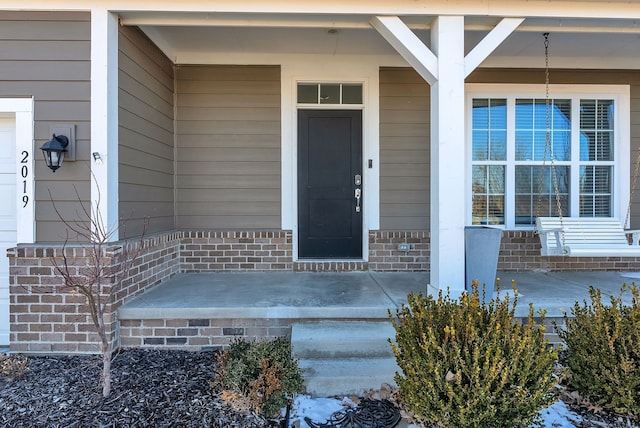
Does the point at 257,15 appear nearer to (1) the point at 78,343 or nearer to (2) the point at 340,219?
(2) the point at 340,219

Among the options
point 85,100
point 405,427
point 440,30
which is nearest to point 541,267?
point 440,30

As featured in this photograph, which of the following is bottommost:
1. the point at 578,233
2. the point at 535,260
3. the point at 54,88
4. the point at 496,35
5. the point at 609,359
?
the point at 609,359

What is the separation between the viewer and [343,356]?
283 cm

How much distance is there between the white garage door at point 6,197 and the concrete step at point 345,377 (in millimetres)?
2614

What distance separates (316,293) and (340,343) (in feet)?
2.66

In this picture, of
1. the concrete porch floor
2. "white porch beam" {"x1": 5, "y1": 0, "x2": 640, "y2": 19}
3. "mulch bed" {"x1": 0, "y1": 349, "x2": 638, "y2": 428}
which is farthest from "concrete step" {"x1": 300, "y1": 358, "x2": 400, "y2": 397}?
"white porch beam" {"x1": 5, "y1": 0, "x2": 640, "y2": 19}

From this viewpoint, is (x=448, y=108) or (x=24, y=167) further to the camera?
(x=448, y=108)

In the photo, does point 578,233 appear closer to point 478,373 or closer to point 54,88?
point 478,373

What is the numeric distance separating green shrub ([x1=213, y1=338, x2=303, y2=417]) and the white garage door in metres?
2.14

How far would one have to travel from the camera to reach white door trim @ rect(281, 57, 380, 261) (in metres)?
4.61

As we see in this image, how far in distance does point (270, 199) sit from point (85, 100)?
2.16 metres

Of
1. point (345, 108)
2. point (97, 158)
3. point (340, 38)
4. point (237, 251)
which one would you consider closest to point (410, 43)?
point (340, 38)

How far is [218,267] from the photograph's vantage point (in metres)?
4.63

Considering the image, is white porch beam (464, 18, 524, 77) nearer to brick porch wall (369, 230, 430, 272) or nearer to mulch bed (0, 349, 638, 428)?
brick porch wall (369, 230, 430, 272)
